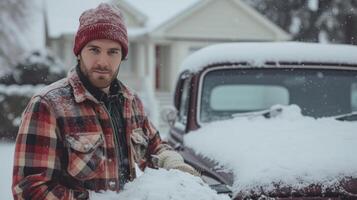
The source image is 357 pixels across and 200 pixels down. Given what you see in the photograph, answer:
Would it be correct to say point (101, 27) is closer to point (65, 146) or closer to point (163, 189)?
point (65, 146)

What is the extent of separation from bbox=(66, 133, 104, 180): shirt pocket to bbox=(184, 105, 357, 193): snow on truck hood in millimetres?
707

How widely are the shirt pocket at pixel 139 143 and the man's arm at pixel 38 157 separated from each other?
1.36 ft

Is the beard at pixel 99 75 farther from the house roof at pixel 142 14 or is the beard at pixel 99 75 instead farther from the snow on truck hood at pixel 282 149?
the house roof at pixel 142 14

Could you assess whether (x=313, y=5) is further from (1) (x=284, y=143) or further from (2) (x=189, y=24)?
(1) (x=284, y=143)

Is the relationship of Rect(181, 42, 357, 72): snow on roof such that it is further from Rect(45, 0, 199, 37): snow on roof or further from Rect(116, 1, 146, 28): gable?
Rect(116, 1, 146, 28): gable

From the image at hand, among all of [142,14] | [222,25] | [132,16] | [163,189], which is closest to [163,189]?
[163,189]

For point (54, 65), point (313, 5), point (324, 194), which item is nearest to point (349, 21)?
point (313, 5)

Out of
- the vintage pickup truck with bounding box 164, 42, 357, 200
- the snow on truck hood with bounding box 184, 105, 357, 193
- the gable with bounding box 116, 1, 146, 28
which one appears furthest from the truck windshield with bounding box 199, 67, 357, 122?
the gable with bounding box 116, 1, 146, 28

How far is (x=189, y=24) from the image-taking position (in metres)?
19.6

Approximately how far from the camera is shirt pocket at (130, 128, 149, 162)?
2.13m

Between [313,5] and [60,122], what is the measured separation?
27047 mm

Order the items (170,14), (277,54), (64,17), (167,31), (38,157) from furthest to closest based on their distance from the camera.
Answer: (170,14)
(64,17)
(167,31)
(277,54)
(38,157)

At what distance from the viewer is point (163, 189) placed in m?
1.77

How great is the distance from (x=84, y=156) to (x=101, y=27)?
1.77ft
